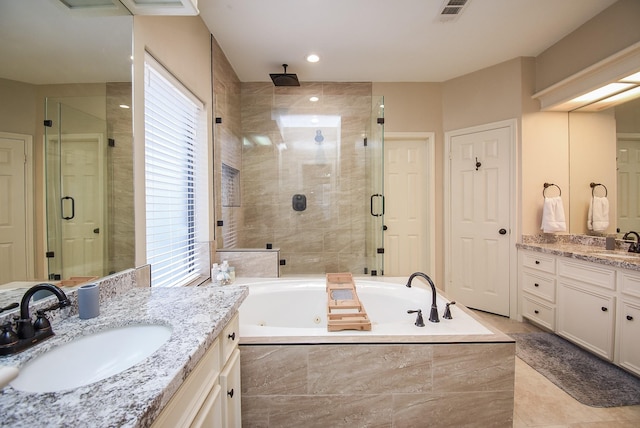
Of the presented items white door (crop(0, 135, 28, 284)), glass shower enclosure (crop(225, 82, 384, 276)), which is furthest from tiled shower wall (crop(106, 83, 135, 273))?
glass shower enclosure (crop(225, 82, 384, 276))

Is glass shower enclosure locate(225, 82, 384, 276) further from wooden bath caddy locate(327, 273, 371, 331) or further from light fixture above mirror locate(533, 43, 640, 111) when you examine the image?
light fixture above mirror locate(533, 43, 640, 111)

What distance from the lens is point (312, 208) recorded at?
312 centimetres

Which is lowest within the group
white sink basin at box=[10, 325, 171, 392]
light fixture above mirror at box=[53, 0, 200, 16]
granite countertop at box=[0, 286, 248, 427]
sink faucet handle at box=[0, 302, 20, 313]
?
white sink basin at box=[10, 325, 171, 392]

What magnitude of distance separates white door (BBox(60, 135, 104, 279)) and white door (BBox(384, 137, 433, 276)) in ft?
9.49

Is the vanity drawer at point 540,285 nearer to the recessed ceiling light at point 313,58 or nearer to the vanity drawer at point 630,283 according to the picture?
the vanity drawer at point 630,283

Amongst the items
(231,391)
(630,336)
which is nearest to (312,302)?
(231,391)

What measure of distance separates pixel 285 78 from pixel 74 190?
7.88 feet

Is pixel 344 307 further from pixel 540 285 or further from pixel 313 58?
pixel 313 58

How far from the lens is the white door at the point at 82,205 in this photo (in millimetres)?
977

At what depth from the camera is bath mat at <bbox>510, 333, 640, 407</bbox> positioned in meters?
1.69

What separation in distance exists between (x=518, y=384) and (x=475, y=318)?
2.49ft

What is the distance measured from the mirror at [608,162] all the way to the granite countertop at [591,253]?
0.81 ft

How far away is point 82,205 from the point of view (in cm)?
106

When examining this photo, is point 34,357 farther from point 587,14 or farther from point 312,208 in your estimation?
point 587,14
